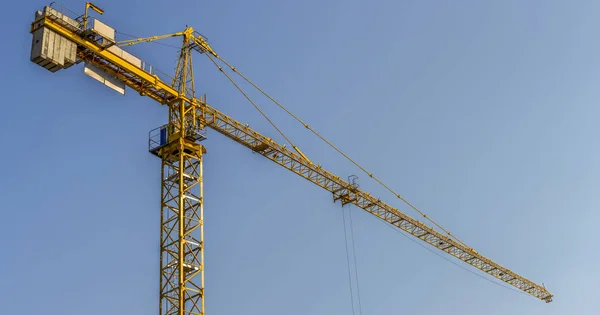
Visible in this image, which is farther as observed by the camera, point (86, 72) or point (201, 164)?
point (201, 164)

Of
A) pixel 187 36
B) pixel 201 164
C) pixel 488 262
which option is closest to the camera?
pixel 201 164

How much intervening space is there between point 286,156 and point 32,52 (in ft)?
86.3

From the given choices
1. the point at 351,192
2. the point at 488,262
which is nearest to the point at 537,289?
the point at 488,262

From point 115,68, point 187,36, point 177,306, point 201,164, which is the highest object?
point 187,36

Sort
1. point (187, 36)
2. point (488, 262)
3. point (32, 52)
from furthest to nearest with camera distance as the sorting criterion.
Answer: point (488, 262), point (187, 36), point (32, 52)

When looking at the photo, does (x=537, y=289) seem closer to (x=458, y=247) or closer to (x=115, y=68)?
(x=458, y=247)

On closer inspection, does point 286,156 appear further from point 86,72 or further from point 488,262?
point 488,262

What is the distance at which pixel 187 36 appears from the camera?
5722 cm

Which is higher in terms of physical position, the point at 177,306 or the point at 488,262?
the point at 488,262

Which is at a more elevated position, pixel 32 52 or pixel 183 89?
pixel 183 89

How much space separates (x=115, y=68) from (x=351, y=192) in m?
32.4

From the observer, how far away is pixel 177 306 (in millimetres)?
46625

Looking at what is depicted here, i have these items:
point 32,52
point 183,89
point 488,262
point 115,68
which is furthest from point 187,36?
point 488,262

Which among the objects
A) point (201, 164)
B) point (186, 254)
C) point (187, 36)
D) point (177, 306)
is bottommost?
point (177, 306)
